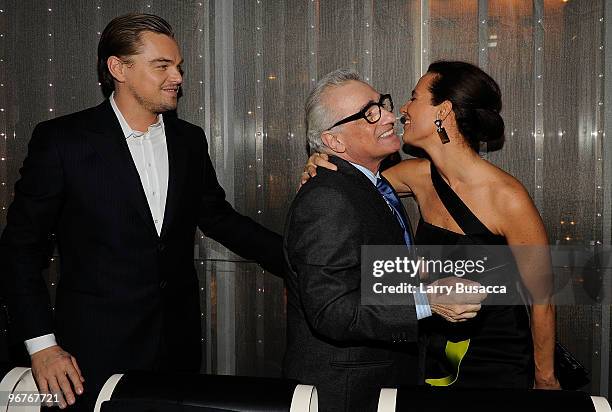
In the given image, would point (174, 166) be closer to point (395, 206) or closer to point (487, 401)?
point (395, 206)

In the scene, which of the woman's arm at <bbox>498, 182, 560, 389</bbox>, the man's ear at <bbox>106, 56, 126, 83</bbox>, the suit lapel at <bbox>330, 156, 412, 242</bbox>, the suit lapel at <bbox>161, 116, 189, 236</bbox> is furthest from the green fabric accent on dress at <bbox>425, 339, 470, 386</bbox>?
the man's ear at <bbox>106, 56, 126, 83</bbox>

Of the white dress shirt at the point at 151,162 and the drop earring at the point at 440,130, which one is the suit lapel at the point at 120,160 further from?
the drop earring at the point at 440,130

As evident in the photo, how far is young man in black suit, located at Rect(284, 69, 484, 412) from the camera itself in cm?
163

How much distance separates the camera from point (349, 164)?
185 cm

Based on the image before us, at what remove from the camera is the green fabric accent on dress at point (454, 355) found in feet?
A: 7.20

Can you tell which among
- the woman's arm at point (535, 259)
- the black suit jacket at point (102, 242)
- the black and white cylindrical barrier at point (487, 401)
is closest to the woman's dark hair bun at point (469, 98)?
the woman's arm at point (535, 259)

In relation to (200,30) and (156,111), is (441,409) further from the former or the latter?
(200,30)

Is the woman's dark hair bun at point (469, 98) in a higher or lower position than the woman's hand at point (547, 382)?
higher

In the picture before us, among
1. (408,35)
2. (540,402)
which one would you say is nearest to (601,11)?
(408,35)

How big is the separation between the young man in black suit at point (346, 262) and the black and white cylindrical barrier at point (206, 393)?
1.12 feet

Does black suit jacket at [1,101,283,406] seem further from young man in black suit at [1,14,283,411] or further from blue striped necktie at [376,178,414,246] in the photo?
blue striped necktie at [376,178,414,246]

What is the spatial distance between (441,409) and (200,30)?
2274 millimetres

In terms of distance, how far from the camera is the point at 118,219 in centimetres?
211

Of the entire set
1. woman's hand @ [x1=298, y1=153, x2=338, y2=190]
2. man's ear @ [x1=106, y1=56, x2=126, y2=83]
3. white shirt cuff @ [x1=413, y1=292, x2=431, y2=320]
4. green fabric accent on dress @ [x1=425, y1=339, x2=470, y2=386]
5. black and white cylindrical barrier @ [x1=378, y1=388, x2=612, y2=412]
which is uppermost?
man's ear @ [x1=106, y1=56, x2=126, y2=83]
